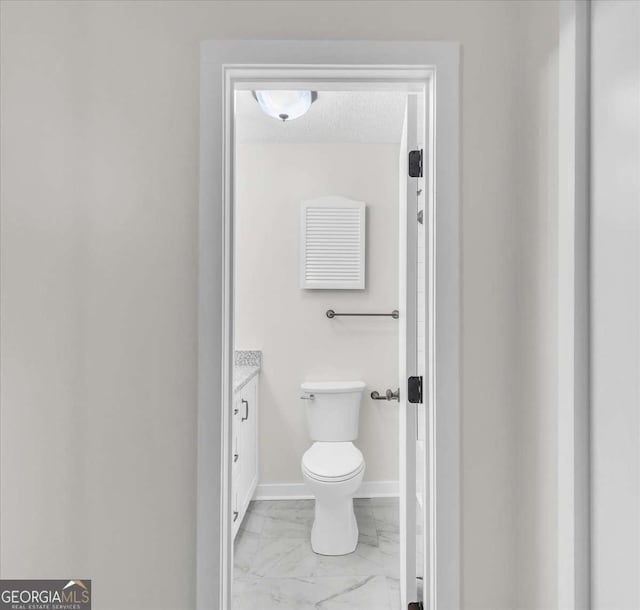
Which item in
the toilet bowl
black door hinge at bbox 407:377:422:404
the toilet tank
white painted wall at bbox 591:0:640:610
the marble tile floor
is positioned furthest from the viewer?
the toilet tank

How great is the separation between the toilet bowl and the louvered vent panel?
122cm

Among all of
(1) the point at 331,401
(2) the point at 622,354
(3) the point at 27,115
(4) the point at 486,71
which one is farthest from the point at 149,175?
(1) the point at 331,401

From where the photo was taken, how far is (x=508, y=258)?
1.41 metres

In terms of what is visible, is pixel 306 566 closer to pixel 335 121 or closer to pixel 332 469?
pixel 332 469

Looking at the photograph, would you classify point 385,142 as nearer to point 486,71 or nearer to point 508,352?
point 486,71

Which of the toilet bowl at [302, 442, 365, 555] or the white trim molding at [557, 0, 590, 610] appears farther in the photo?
the toilet bowl at [302, 442, 365, 555]

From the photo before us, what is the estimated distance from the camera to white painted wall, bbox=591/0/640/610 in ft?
3.09

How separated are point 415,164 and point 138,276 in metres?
0.91

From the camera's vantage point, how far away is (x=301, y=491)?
137 inches

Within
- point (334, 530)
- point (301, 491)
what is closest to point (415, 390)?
point (334, 530)

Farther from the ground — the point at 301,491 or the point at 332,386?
the point at 332,386

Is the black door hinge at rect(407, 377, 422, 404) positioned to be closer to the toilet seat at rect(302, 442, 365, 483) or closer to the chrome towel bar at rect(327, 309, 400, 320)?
the toilet seat at rect(302, 442, 365, 483)

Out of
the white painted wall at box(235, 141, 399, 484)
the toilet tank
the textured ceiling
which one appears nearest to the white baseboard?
the white painted wall at box(235, 141, 399, 484)

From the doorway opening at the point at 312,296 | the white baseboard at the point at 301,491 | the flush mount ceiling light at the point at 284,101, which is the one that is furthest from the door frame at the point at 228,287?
the white baseboard at the point at 301,491
